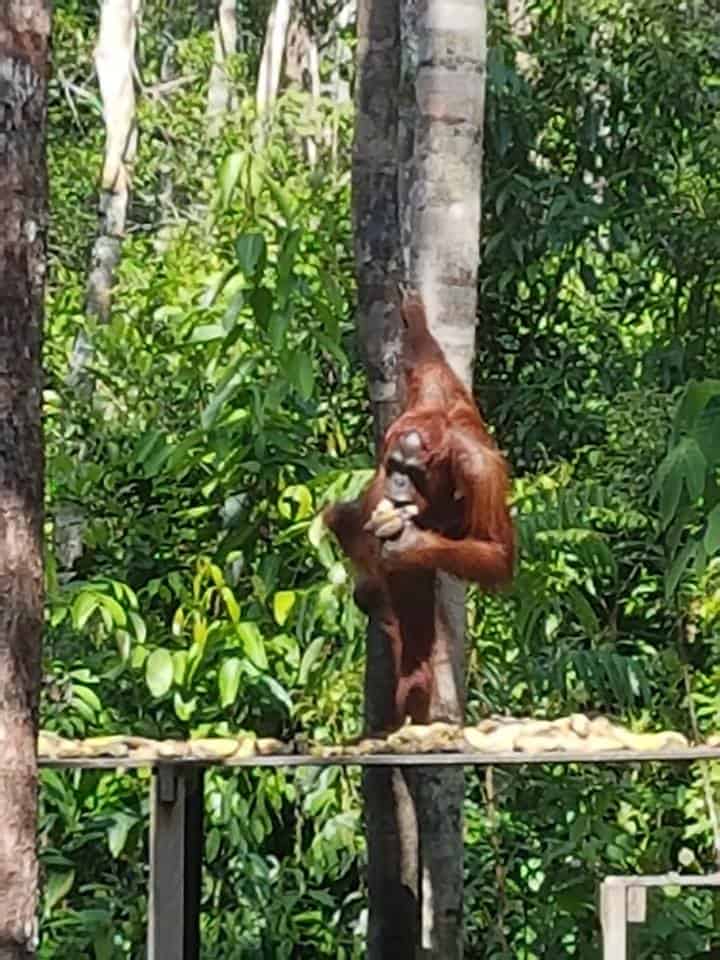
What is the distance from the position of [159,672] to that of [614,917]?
1.58 meters

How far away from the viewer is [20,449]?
2428 millimetres

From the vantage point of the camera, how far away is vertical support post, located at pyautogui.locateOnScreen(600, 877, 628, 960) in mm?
2705

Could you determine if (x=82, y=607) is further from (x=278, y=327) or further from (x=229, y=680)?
(x=278, y=327)

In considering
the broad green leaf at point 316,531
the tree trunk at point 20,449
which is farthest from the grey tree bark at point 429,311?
the tree trunk at point 20,449

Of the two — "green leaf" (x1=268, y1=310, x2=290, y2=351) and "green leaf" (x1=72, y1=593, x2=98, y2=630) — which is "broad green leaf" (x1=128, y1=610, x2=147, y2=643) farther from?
"green leaf" (x1=268, y1=310, x2=290, y2=351)

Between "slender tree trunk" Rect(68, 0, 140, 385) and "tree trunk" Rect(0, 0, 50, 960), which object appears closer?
"tree trunk" Rect(0, 0, 50, 960)

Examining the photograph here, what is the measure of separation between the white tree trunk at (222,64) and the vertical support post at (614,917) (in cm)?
569

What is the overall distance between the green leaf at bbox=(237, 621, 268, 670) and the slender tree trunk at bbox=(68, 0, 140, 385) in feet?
8.08

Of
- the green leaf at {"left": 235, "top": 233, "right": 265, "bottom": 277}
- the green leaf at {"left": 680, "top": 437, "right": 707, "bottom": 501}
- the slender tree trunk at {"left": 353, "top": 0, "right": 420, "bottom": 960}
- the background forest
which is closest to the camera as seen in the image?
the green leaf at {"left": 680, "top": 437, "right": 707, "bottom": 501}

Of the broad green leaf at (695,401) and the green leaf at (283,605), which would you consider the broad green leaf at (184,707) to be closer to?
the green leaf at (283,605)

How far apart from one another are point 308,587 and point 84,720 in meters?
0.62

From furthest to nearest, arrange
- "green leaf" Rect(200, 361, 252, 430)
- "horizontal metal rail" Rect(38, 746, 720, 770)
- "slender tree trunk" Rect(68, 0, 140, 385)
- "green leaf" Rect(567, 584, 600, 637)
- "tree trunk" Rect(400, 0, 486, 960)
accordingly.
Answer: "slender tree trunk" Rect(68, 0, 140, 385) → "green leaf" Rect(567, 584, 600, 637) → "green leaf" Rect(200, 361, 252, 430) → "tree trunk" Rect(400, 0, 486, 960) → "horizontal metal rail" Rect(38, 746, 720, 770)

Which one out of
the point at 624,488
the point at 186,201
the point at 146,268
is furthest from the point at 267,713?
the point at 186,201

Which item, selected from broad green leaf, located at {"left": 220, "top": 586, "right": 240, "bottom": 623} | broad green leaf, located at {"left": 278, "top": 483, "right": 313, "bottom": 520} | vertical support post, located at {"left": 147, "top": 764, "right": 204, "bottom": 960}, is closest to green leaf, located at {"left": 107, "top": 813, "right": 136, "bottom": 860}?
broad green leaf, located at {"left": 220, "top": 586, "right": 240, "bottom": 623}
